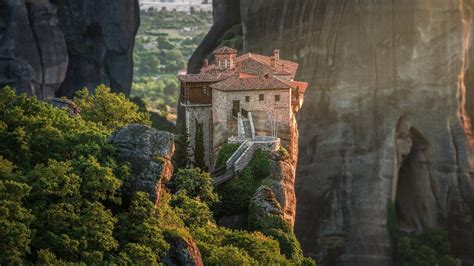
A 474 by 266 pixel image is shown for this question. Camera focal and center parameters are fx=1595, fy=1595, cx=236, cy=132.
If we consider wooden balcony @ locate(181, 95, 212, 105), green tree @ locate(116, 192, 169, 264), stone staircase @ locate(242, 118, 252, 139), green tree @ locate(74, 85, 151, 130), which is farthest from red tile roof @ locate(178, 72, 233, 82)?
green tree @ locate(116, 192, 169, 264)

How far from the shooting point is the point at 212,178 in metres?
80.1

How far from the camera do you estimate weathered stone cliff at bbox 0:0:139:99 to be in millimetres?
122250

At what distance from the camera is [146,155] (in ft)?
217

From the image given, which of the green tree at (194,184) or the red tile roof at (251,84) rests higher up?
the red tile roof at (251,84)

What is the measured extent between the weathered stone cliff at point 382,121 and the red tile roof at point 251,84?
100ft

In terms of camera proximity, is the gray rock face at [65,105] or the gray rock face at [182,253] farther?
the gray rock face at [65,105]

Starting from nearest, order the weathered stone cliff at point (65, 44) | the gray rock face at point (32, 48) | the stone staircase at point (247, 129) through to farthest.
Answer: the stone staircase at point (247, 129)
the gray rock face at point (32, 48)
the weathered stone cliff at point (65, 44)

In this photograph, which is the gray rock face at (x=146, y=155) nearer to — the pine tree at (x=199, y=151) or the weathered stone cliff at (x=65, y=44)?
the pine tree at (x=199, y=151)

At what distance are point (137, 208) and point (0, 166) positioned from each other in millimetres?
5725

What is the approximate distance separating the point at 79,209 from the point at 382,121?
190ft

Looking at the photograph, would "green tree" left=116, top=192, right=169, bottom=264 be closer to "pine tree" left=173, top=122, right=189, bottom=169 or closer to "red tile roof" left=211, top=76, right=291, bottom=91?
"pine tree" left=173, top=122, right=189, bottom=169

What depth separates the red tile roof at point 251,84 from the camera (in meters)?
86.1

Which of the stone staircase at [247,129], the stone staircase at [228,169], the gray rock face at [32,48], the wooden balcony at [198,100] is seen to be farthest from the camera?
the gray rock face at [32,48]

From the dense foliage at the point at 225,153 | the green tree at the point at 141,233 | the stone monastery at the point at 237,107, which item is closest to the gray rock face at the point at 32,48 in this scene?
the stone monastery at the point at 237,107
